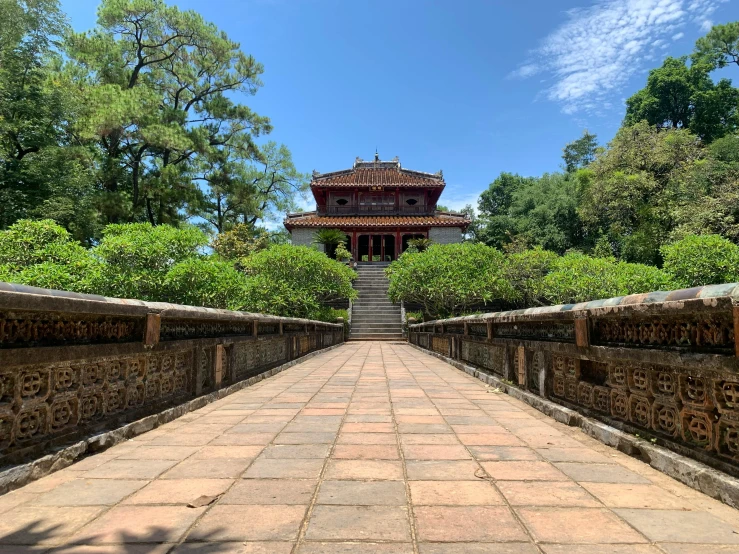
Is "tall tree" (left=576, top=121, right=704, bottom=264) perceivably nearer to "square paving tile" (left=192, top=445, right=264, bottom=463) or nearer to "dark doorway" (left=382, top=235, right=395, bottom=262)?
"dark doorway" (left=382, top=235, right=395, bottom=262)

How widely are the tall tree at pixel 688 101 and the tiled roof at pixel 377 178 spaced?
1766cm

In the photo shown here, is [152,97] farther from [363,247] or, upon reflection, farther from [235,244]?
[363,247]

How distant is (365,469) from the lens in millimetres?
2672

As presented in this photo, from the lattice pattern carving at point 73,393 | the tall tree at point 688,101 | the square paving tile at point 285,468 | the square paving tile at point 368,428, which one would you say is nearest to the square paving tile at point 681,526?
the square paving tile at point 285,468

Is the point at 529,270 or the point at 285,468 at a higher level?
the point at 529,270

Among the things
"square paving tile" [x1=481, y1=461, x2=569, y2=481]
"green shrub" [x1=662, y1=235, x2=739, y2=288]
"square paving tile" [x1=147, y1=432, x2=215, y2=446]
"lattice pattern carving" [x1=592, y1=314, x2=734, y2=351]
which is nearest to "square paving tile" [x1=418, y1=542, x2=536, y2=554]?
"square paving tile" [x1=481, y1=461, x2=569, y2=481]

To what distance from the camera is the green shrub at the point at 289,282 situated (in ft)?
46.0

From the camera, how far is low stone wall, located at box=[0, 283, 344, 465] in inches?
94.9

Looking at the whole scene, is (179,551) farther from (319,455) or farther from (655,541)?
(655,541)

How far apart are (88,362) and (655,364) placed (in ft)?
11.9

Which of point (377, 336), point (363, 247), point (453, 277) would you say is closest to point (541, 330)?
point (453, 277)

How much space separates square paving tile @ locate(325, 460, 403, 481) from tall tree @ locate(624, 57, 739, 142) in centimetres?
3918

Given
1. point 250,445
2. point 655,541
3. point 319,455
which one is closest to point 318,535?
point 319,455

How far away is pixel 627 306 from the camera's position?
2959 mm
